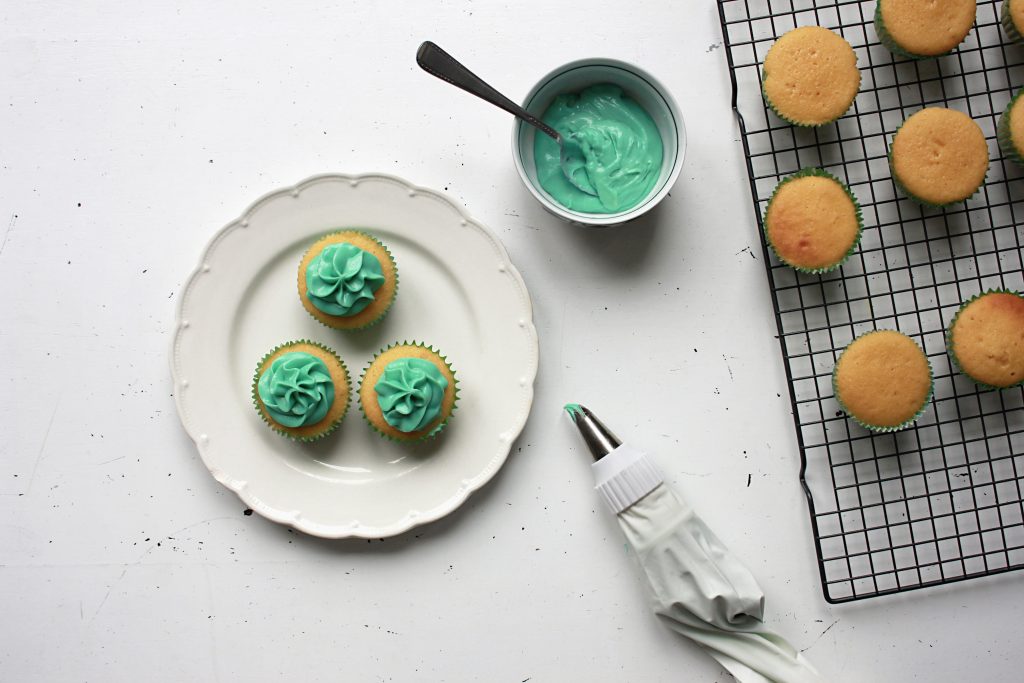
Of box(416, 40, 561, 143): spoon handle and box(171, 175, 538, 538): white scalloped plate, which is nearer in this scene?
box(416, 40, 561, 143): spoon handle

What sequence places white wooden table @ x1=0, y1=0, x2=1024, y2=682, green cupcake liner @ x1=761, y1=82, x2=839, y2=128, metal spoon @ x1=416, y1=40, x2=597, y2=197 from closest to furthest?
metal spoon @ x1=416, y1=40, x2=597, y2=197
green cupcake liner @ x1=761, y1=82, x2=839, y2=128
white wooden table @ x1=0, y1=0, x2=1024, y2=682

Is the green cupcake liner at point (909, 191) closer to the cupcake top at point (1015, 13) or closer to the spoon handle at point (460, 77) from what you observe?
the cupcake top at point (1015, 13)

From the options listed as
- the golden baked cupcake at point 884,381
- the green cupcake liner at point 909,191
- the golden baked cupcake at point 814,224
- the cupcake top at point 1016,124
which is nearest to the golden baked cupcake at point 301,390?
the golden baked cupcake at point 814,224

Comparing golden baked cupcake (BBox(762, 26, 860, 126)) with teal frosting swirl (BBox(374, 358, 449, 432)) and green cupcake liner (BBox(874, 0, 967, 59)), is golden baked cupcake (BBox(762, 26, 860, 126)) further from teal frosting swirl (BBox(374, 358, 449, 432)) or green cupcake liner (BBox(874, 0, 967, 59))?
teal frosting swirl (BBox(374, 358, 449, 432))

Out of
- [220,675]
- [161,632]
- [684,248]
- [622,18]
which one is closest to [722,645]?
[684,248]

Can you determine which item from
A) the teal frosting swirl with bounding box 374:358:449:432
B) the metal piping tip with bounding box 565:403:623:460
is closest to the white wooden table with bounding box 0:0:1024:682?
the metal piping tip with bounding box 565:403:623:460

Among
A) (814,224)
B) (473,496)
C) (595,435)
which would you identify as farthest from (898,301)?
(473,496)

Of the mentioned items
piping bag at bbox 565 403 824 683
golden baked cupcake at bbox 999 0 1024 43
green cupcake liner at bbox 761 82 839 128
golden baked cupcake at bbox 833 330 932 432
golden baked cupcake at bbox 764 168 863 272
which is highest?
golden baked cupcake at bbox 999 0 1024 43
